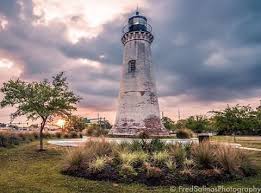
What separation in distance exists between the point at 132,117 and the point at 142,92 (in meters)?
3.11

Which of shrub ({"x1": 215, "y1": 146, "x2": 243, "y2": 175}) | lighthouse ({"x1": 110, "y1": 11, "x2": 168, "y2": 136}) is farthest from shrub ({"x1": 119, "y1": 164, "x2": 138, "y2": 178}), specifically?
lighthouse ({"x1": 110, "y1": 11, "x2": 168, "y2": 136})

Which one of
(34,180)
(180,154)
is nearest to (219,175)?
(180,154)

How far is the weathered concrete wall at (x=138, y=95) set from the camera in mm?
31375

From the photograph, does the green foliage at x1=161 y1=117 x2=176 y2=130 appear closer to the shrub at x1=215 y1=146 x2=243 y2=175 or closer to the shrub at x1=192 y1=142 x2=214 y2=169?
the shrub at x1=215 y1=146 x2=243 y2=175

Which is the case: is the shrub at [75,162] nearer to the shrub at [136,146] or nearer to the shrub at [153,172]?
the shrub at [136,146]

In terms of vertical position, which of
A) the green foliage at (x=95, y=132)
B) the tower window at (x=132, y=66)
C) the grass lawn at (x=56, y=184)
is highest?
the tower window at (x=132, y=66)

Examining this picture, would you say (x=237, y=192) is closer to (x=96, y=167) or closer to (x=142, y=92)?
(x=96, y=167)

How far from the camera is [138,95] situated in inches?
1253

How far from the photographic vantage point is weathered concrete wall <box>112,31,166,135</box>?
103 ft

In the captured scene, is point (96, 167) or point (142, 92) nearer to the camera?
point (96, 167)

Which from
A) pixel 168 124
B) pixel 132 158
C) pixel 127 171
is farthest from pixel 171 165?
pixel 168 124

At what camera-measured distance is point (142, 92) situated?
31.9 m

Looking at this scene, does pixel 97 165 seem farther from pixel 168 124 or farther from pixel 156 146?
pixel 168 124

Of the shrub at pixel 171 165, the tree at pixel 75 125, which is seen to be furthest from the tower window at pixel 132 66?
the shrub at pixel 171 165
